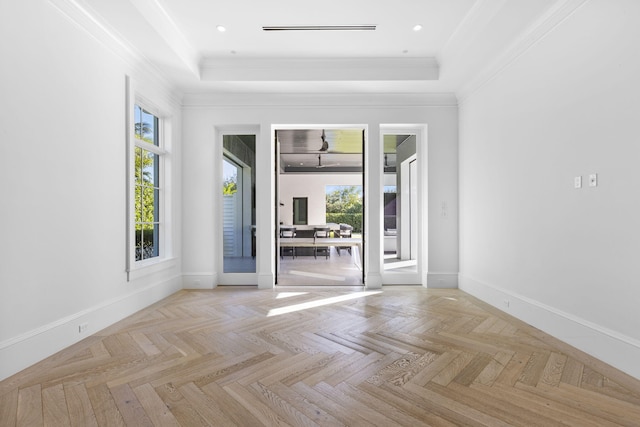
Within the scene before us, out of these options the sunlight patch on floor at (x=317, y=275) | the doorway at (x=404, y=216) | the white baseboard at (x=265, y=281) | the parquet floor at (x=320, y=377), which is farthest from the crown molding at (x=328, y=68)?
the sunlight patch on floor at (x=317, y=275)

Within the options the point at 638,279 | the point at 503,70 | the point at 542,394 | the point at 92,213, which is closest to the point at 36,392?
the point at 92,213

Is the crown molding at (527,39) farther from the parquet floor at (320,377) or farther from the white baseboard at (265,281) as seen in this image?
the white baseboard at (265,281)

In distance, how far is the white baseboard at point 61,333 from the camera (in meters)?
2.14

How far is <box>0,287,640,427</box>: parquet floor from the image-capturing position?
1.71 m

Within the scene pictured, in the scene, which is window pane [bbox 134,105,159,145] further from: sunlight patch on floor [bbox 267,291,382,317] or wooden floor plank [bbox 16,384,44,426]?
wooden floor plank [bbox 16,384,44,426]

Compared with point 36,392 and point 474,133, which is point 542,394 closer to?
point 36,392

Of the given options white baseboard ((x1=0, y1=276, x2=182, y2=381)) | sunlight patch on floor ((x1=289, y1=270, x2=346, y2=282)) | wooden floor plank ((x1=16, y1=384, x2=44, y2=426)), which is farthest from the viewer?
sunlight patch on floor ((x1=289, y1=270, x2=346, y2=282))

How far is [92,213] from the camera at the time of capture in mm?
2953

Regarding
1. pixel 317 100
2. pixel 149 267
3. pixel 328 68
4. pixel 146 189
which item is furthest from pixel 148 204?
pixel 328 68

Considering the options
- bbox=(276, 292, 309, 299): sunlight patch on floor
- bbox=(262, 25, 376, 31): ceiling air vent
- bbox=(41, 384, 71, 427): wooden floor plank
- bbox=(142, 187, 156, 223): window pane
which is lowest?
bbox=(276, 292, 309, 299): sunlight patch on floor

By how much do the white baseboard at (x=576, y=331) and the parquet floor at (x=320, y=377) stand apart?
9 cm

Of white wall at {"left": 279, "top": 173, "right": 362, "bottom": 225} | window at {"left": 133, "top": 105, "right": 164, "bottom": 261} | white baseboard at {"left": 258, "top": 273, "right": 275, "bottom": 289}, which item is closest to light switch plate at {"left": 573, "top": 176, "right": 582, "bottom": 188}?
white baseboard at {"left": 258, "top": 273, "right": 275, "bottom": 289}

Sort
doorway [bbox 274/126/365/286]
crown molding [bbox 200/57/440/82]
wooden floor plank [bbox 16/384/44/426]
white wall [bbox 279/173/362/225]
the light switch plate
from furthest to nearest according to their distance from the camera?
1. white wall [bbox 279/173/362/225]
2. doorway [bbox 274/126/365/286]
3. crown molding [bbox 200/57/440/82]
4. the light switch plate
5. wooden floor plank [bbox 16/384/44/426]

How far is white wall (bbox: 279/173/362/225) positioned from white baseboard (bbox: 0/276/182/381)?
31.4 ft
